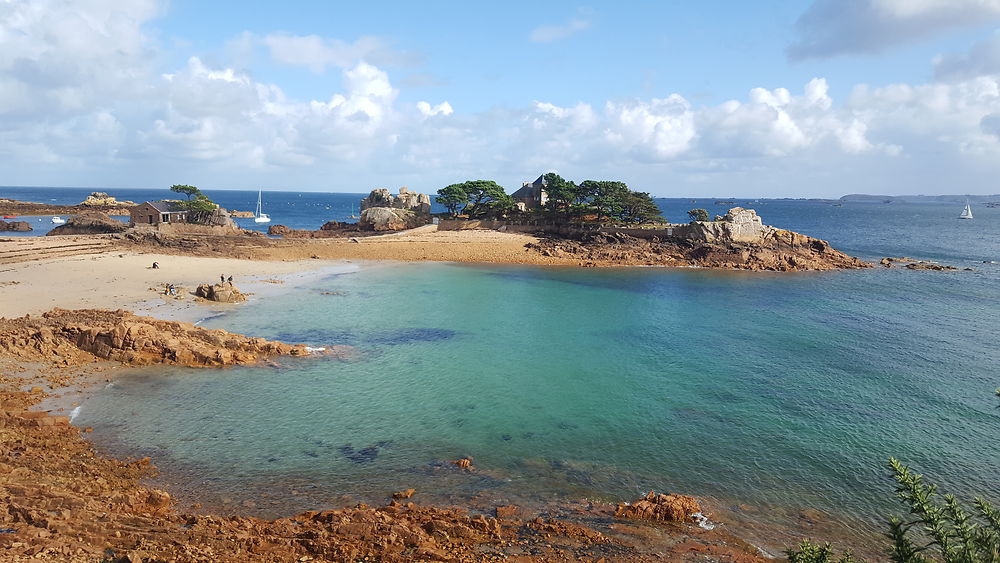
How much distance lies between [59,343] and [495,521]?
22821 millimetres

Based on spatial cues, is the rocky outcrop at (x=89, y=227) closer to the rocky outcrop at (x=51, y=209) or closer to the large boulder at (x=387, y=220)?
the large boulder at (x=387, y=220)

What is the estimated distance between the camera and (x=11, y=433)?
16203 mm

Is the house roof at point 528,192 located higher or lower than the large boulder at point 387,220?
higher

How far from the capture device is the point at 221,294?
3600 cm

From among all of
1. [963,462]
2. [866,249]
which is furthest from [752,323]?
[866,249]

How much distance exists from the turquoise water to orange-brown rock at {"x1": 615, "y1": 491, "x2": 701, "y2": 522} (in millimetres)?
840

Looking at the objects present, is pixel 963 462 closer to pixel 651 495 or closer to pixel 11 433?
pixel 651 495

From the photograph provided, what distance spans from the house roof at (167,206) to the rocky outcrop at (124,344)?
45563 millimetres

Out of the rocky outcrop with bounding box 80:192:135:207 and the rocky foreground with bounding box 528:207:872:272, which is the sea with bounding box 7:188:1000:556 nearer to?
the rocky foreground with bounding box 528:207:872:272

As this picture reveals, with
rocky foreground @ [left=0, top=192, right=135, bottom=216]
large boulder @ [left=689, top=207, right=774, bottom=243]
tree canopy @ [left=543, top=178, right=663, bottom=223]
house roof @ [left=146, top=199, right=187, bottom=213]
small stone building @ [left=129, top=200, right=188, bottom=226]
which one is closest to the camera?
large boulder @ [left=689, top=207, right=774, bottom=243]

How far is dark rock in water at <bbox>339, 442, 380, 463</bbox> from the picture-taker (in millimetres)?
16500

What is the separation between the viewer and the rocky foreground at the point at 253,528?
10.5 m

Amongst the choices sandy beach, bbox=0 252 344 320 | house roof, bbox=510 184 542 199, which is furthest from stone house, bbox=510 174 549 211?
sandy beach, bbox=0 252 344 320

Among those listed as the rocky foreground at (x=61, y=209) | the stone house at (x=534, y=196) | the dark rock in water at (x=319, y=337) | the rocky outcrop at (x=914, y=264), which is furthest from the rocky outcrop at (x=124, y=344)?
the rocky foreground at (x=61, y=209)
